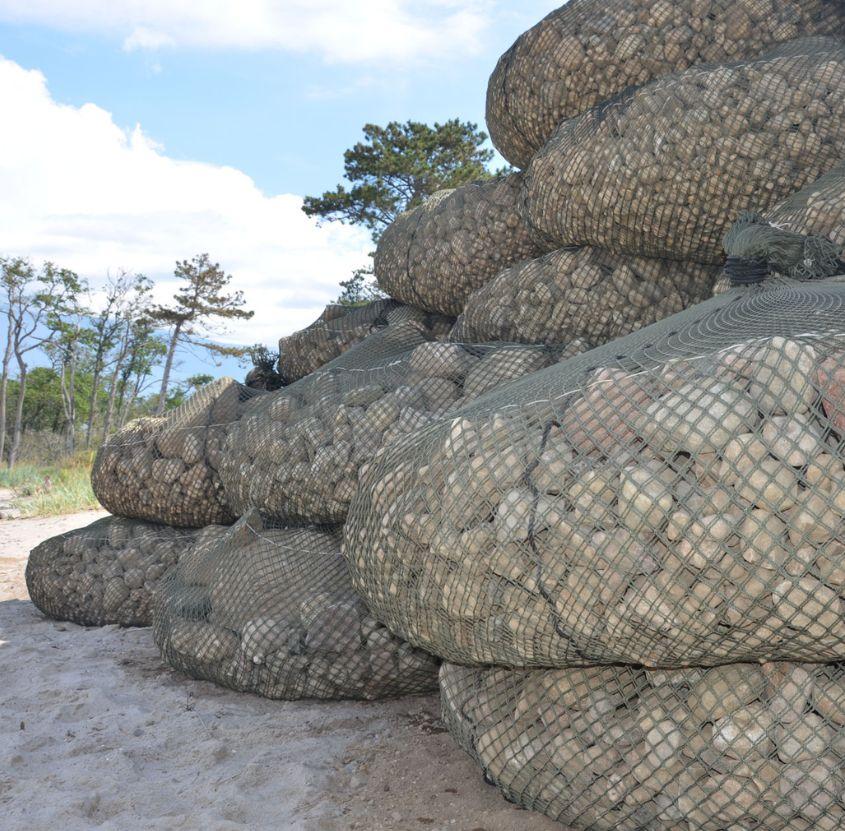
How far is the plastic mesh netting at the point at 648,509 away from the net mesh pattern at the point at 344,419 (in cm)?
128

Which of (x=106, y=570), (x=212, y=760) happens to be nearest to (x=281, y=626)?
(x=212, y=760)

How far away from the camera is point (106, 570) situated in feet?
15.4

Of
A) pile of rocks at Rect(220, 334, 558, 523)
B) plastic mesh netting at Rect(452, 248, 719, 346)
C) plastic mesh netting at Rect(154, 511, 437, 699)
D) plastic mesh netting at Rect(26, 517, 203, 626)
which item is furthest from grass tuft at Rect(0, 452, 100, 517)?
plastic mesh netting at Rect(452, 248, 719, 346)

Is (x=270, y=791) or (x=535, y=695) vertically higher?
(x=535, y=695)

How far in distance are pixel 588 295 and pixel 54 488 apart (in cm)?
1005

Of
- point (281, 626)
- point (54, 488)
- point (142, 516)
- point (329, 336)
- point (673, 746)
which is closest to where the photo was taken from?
point (673, 746)

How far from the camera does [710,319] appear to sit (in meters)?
2.49

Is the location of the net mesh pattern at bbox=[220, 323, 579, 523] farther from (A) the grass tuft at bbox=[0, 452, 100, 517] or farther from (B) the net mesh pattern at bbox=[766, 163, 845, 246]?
(A) the grass tuft at bbox=[0, 452, 100, 517]

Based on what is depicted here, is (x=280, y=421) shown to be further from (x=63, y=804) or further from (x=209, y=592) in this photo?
(x=63, y=804)

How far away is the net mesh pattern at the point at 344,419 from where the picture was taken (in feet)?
12.2

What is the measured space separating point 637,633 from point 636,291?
2.36 meters

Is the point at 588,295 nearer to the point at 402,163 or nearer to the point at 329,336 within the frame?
the point at 329,336

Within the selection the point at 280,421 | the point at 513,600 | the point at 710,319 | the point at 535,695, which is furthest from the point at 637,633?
the point at 280,421

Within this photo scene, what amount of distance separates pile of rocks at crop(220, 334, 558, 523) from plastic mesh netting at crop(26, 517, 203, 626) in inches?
32.2
